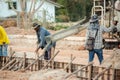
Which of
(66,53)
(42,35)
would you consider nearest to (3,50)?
(42,35)

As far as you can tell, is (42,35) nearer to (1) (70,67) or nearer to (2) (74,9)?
(1) (70,67)

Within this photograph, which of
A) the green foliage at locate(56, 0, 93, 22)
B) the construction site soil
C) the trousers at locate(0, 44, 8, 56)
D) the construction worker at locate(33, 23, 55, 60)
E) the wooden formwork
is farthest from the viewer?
the green foliage at locate(56, 0, 93, 22)

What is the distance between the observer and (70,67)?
37.8 ft

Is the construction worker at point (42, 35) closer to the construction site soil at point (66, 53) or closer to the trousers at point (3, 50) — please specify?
the construction site soil at point (66, 53)

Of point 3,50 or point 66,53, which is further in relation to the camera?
point 66,53

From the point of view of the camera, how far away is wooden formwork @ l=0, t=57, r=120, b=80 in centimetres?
1018

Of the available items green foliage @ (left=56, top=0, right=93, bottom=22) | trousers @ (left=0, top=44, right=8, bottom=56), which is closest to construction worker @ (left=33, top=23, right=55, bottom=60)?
trousers @ (left=0, top=44, right=8, bottom=56)

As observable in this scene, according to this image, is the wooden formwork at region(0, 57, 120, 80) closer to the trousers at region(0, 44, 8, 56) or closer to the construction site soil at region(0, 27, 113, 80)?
the trousers at region(0, 44, 8, 56)

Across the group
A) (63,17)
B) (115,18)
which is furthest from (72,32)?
(63,17)

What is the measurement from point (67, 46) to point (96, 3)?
2680mm

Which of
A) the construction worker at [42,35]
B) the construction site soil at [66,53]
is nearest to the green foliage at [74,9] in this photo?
the construction site soil at [66,53]

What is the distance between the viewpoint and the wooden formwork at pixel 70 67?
33.4 feet

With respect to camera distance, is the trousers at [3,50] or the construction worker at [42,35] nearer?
the construction worker at [42,35]

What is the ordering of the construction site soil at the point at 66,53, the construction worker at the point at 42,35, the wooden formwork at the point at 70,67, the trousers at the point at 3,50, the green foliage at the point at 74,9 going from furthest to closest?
the green foliage at the point at 74,9 → the trousers at the point at 3,50 → the construction worker at the point at 42,35 → the construction site soil at the point at 66,53 → the wooden formwork at the point at 70,67
